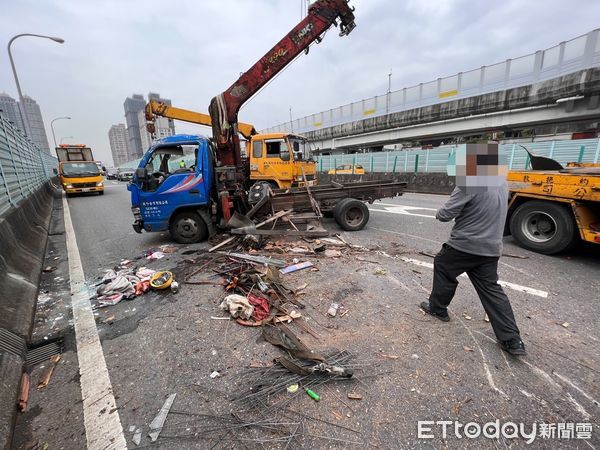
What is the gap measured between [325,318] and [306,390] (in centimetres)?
98

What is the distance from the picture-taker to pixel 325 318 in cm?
291

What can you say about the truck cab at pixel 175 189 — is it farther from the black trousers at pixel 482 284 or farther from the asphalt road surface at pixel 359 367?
the black trousers at pixel 482 284

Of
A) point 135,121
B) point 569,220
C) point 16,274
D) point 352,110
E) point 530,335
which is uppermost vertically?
point 135,121

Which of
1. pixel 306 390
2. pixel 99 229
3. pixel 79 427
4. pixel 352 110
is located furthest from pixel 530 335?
pixel 352 110

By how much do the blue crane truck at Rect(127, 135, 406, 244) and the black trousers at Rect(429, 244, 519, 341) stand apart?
3592mm

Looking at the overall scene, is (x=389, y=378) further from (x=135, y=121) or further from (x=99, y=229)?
(x=135, y=121)

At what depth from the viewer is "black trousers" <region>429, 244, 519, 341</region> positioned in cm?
236

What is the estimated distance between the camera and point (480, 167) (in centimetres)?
230

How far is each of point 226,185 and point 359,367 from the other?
4.83 metres

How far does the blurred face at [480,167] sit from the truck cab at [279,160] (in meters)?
6.23

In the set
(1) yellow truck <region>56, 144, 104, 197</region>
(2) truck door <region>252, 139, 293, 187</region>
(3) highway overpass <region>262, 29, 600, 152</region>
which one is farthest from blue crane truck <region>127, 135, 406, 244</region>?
(3) highway overpass <region>262, 29, 600, 152</region>

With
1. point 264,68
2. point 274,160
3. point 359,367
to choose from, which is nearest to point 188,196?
point 274,160

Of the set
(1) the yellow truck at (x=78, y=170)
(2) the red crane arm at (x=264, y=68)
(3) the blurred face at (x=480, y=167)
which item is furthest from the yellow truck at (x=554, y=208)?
(1) the yellow truck at (x=78, y=170)

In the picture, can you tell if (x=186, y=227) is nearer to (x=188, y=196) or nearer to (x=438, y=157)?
(x=188, y=196)
